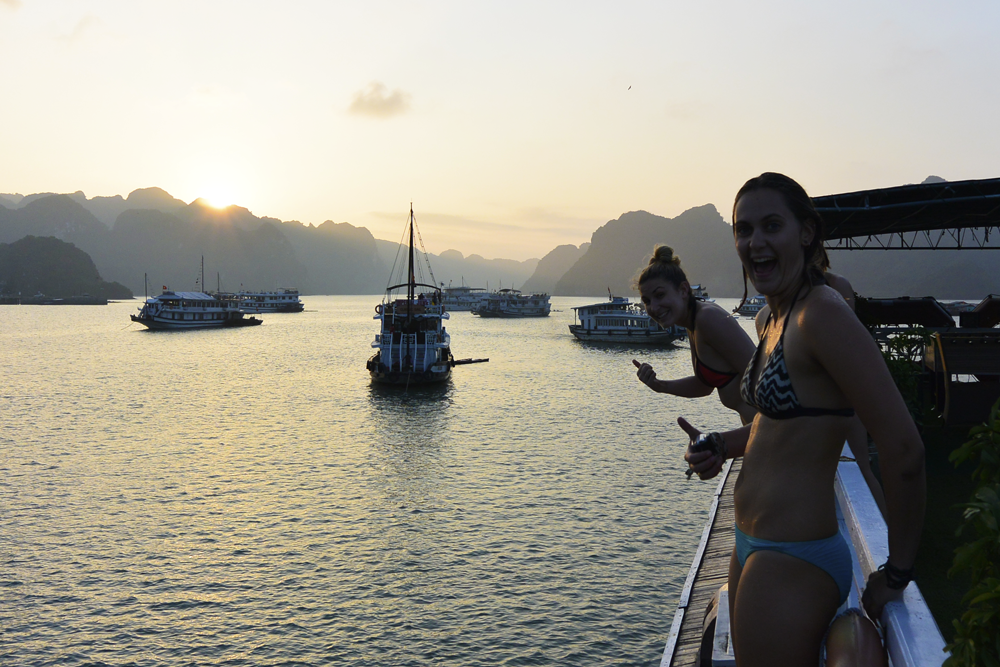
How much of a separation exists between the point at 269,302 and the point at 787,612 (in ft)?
616

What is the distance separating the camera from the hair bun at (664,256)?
4.13m

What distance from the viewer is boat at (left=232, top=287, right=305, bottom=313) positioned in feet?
568

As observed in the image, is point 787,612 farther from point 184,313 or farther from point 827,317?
point 184,313

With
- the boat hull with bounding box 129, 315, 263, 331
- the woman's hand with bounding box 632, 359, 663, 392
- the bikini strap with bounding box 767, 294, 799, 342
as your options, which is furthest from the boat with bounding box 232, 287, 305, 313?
the bikini strap with bounding box 767, 294, 799, 342

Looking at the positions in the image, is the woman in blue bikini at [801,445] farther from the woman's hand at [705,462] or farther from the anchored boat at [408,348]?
the anchored boat at [408,348]

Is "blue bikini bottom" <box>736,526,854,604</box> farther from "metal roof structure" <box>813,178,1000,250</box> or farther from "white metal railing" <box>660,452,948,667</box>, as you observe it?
"metal roof structure" <box>813,178,1000,250</box>

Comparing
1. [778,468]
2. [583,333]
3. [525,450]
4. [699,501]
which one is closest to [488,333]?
[583,333]

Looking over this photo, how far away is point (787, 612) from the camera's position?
7.76 feet

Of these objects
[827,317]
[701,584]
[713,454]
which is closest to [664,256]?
[713,454]

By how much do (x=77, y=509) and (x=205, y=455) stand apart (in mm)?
7510

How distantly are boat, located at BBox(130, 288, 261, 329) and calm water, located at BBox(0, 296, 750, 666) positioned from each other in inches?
2863

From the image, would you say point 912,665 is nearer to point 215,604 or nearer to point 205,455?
point 215,604

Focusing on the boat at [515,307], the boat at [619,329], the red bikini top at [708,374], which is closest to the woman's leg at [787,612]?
the red bikini top at [708,374]

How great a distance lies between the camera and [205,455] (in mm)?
28344
